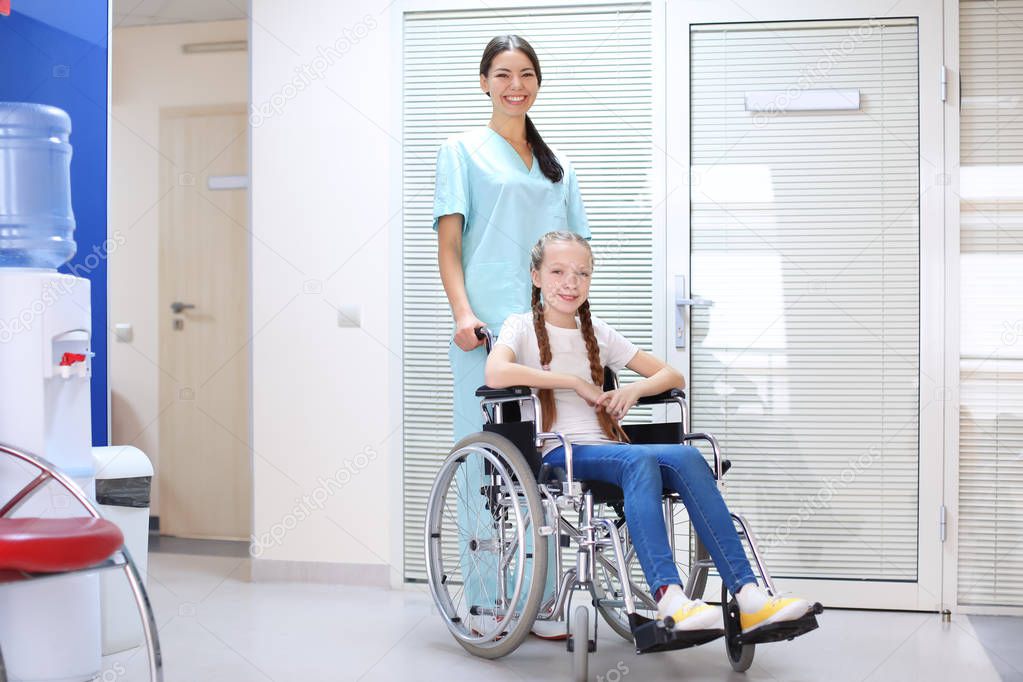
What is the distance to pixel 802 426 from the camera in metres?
3.30

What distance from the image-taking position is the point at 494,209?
2.83 meters

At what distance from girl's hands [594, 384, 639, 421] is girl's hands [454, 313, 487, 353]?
0.38 m

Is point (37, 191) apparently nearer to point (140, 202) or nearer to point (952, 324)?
point (140, 202)

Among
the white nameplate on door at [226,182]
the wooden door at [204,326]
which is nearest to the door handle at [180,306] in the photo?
the wooden door at [204,326]

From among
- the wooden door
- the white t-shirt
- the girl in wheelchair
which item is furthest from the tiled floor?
the wooden door

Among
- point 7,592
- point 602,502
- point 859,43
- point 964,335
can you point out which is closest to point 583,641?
point 602,502

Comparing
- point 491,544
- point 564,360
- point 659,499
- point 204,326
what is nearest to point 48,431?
point 491,544

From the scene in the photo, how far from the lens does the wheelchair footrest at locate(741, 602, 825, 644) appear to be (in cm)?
205

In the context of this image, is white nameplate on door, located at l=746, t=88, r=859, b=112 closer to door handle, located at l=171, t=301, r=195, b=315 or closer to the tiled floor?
the tiled floor

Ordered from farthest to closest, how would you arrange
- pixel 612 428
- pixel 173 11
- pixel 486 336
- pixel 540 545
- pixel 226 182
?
1. pixel 226 182
2. pixel 173 11
3. pixel 486 336
4. pixel 612 428
5. pixel 540 545

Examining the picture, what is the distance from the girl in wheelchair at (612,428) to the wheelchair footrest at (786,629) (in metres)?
0.01

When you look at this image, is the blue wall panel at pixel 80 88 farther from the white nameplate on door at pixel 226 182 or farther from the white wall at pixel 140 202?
the white wall at pixel 140 202

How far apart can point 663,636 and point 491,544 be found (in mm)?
656

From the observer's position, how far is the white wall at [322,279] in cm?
349
